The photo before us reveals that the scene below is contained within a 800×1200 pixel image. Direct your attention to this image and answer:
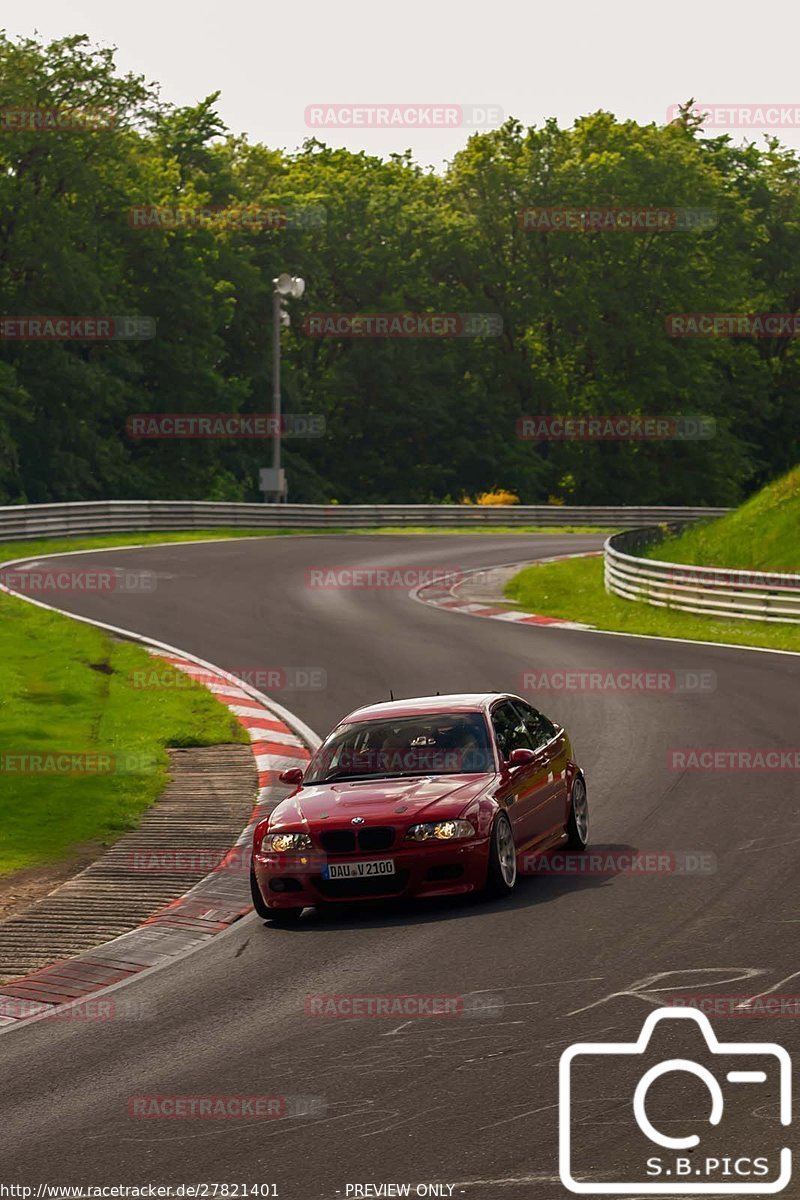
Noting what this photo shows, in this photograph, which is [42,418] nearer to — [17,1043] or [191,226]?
[191,226]

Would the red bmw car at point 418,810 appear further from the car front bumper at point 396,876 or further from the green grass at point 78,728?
the green grass at point 78,728

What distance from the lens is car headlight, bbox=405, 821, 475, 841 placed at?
12.0 metres

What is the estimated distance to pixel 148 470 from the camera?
72.6 meters

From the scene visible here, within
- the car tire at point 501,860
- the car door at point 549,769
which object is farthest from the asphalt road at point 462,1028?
the car door at point 549,769

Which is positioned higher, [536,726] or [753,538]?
[536,726]

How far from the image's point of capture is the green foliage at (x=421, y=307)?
6994cm

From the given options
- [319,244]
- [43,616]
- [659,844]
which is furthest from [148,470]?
[659,844]

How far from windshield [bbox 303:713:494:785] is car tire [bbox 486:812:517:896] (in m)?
0.70

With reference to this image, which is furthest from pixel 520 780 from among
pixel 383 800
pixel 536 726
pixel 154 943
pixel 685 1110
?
pixel 685 1110

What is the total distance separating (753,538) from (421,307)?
159 feet

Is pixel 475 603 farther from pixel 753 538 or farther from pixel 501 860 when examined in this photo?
pixel 501 860

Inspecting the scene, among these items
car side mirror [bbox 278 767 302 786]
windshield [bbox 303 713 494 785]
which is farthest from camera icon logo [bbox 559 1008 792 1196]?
car side mirror [bbox 278 767 302 786]

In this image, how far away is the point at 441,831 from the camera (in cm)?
1207

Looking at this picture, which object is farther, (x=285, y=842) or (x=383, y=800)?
(x=383, y=800)
